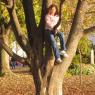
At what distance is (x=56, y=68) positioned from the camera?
11219 millimetres

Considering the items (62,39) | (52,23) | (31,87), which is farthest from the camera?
(31,87)

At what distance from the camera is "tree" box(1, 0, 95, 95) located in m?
11.1

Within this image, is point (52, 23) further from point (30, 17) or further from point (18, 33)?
point (18, 33)

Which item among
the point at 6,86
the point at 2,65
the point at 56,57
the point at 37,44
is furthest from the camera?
the point at 2,65

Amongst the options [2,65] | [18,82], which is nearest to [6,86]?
[18,82]

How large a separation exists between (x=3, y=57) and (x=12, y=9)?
46.9ft

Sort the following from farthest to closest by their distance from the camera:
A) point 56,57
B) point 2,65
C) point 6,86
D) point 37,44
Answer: point 2,65, point 6,86, point 37,44, point 56,57

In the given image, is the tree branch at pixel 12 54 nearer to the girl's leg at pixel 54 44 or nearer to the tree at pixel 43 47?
the tree at pixel 43 47

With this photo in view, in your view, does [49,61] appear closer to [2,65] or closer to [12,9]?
[12,9]

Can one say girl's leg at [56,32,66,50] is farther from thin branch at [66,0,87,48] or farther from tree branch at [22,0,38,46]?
tree branch at [22,0,38,46]

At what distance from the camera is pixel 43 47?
37.6 ft

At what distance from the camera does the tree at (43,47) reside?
1114 centimetres

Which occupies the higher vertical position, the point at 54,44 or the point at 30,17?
the point at 30,17

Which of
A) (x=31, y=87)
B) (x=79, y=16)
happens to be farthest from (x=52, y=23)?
(x=31, y=87)
